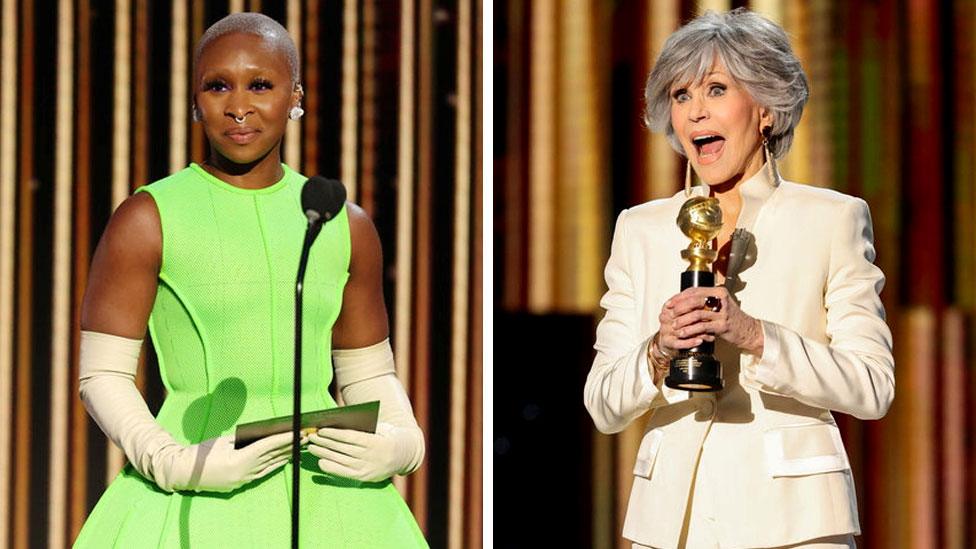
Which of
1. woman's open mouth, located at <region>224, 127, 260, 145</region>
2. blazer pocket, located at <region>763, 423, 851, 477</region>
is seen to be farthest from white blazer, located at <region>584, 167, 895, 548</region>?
woman's open mouth, located at <region>224, 127, 260, 145</region>

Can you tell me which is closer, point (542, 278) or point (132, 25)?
point (132, 25)

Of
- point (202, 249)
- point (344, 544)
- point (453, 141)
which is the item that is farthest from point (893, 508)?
point (202, 249)

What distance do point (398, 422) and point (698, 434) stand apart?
522 mm

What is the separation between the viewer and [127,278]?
8.21 ft

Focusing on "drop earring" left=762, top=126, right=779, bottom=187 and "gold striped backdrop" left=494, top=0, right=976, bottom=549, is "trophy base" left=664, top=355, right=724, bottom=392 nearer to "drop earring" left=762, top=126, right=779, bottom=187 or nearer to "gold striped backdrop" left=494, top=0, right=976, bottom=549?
"drop earring" left=762, top=126, right=779, bottom=187

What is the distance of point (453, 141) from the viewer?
11.8 ft

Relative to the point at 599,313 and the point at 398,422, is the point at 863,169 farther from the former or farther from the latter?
the point at 398,422

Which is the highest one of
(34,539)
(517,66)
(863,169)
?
(517,66)

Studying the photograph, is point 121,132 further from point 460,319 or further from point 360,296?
point 360,296

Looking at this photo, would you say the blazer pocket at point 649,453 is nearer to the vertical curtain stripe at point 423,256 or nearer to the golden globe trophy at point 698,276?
the golden globe trophy at point 698,276

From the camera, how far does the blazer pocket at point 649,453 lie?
2461 millimetres

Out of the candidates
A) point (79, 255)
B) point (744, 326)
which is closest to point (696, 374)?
point (744, 326)

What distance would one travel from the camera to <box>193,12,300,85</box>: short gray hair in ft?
8.64

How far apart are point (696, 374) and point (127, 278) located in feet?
2.98
